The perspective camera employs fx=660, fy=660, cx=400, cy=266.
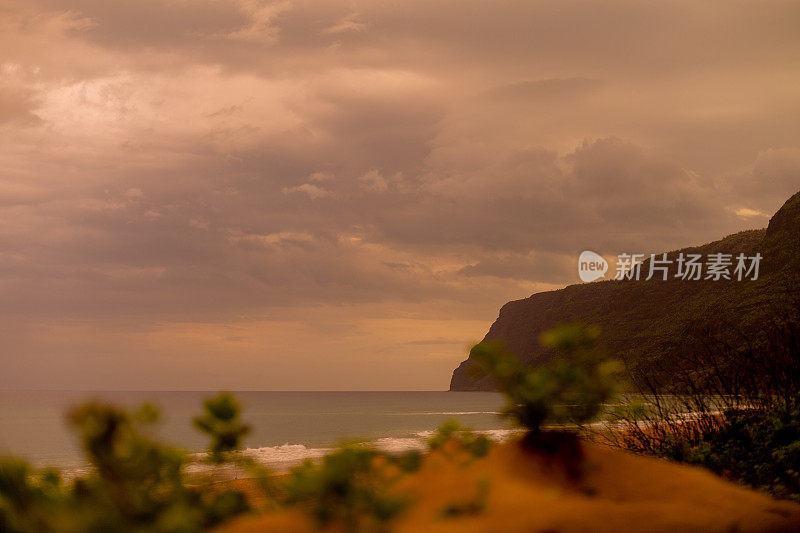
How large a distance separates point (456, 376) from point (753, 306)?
384ft

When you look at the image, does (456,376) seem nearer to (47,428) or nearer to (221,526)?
(47,428)

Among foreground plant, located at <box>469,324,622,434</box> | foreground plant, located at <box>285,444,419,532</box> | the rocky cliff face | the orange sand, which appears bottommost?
the orange sand

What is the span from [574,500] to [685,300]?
73546mm

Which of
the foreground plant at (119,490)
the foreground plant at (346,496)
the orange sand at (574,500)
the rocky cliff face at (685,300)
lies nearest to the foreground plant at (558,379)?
the orange sand at (574,500)

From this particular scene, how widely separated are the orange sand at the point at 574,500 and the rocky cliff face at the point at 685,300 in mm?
26708

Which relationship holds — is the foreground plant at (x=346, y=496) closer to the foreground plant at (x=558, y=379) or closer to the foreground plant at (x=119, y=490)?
the foreground plant at (x=119, y=490)

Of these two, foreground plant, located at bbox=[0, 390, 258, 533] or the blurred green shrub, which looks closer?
foreground plant, located at bbox=[0, 390, 258, 533]

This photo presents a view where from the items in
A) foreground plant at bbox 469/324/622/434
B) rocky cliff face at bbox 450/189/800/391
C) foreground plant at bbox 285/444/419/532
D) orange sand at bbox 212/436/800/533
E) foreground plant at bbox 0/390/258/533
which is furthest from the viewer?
rocky cliff face at bbox 450/189/800/391

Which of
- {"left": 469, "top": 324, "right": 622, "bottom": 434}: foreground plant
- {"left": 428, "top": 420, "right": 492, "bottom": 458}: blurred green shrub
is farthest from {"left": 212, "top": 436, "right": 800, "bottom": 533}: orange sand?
{"left": 469, "top": 324, "right": 622, "bottom": 434}: foreground plant

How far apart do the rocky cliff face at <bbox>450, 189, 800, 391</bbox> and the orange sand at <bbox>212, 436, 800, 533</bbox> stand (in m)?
26.7

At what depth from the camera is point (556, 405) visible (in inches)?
128

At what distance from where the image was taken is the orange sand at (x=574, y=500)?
100 inches

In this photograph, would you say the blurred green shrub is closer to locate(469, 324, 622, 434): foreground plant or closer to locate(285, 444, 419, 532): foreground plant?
locate(469, 324, 622, 434): foreground plant

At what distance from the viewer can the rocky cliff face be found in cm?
4778
